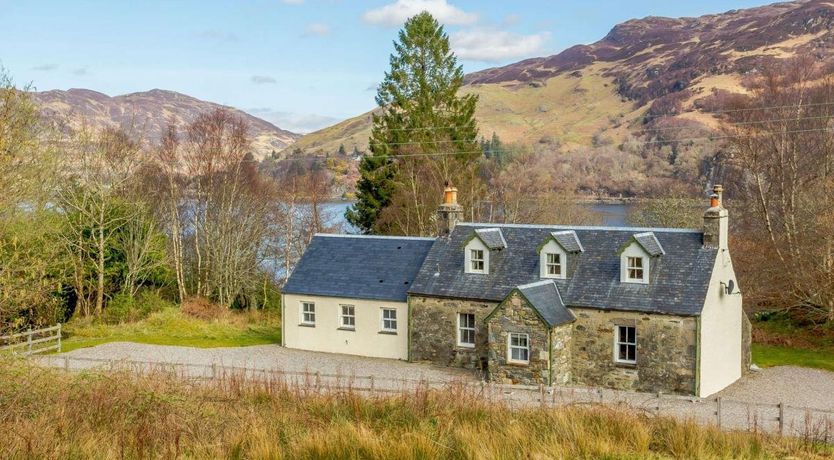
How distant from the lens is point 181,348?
31.6 meters

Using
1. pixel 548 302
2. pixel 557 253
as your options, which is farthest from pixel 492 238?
pixel 548 302

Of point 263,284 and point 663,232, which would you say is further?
point 263,284

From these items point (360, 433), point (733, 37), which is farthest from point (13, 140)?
point (733, 37)

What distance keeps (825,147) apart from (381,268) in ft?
67.4

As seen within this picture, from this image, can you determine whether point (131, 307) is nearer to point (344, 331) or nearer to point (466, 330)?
point (344, 331)

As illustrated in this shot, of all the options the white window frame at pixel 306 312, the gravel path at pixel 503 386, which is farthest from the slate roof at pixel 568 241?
the white window frame at pixel 306 312

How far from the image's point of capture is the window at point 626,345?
24.6 m

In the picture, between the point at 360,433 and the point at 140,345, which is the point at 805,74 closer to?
the point at 140,345

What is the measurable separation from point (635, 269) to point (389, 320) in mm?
8921

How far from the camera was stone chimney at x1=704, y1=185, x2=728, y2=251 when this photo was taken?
24422mm

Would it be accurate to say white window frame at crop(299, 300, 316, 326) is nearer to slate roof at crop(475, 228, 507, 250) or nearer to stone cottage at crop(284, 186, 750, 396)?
Result: stone cottage at crop(284, 186, 750, 396)

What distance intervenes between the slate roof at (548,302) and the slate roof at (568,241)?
1303 mm

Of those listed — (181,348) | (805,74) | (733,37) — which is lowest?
(181,348)

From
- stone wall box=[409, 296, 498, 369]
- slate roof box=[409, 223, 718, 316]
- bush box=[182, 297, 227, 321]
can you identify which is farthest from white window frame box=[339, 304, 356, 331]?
bush box=[182, 297, 227, 321]
